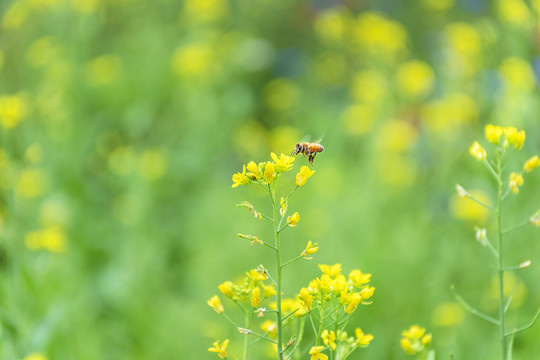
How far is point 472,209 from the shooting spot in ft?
8.41

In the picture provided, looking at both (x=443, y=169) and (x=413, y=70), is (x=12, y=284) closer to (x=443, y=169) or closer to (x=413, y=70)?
(x=443, y=169)

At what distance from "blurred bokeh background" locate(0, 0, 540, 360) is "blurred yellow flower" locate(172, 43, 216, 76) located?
0.9 inches

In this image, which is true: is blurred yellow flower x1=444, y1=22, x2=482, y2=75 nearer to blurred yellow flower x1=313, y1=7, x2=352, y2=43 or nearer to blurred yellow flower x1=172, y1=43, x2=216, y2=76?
blurred yellow flower x1=313, y1=7, x2=352, y2=43

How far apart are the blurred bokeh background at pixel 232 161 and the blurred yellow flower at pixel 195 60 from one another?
2cm

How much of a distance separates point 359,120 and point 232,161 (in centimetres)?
125

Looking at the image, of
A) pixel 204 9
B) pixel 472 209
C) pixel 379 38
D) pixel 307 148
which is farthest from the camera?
pixel 204 9

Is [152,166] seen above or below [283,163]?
above

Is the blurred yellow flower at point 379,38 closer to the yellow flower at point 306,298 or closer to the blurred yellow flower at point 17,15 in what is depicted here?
the blurred yellow flower at point 17,15

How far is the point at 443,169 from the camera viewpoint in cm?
283

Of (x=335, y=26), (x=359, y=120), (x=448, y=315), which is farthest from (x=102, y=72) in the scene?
(x=448, y=315)

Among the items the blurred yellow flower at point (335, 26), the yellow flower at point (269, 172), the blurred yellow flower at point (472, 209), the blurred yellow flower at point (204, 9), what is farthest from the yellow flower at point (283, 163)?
the blurred yellow flower at point (204, 9)

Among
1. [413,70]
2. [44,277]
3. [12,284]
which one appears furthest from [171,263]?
[413,70]

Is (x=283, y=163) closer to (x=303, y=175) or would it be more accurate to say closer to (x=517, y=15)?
(x=303, y=175)

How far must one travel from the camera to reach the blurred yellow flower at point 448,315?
2.11 meters
